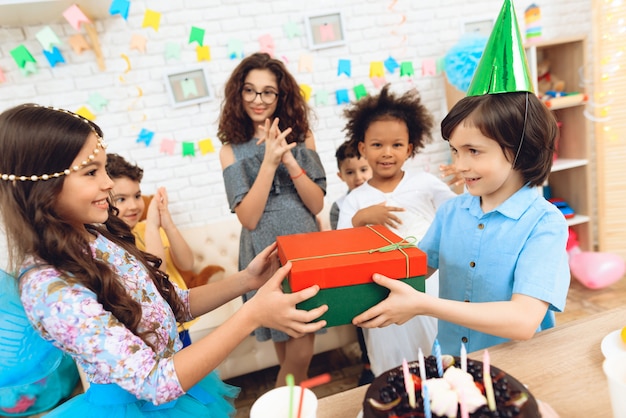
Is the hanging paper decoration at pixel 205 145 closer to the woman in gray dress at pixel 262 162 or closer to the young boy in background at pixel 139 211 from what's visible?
the young boy in background at pixel 139 211

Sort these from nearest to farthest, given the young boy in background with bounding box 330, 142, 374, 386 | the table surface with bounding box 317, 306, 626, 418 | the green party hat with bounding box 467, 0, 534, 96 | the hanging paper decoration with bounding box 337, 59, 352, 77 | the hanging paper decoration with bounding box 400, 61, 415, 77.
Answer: the table surface with bounding box 317, 306, 626, 418
the green party hat with bounding box 467, 0, 534, 96
the young boy in background with bounding box 330, 142, 374, 386
the hanging paper decoration with bounding box 337, 59, 352, 77
the hanging paper decoration with bounding box 400, 61, 415, 77

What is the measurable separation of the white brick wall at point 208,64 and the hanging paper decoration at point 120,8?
0.05 m

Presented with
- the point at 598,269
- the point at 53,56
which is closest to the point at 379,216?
the point at 598,269

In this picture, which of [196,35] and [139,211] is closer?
[139,211]

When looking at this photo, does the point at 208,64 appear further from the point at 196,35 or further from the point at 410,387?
the point at 410,387

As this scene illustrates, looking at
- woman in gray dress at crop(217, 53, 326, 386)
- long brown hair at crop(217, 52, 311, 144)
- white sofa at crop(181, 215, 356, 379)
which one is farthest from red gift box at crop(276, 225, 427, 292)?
white sofa at crop(181, 215, 356, 379)

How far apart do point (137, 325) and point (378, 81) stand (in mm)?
2713

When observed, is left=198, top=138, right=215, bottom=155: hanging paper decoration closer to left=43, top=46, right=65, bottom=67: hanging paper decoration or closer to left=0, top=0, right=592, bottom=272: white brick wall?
left=0, top=0, right=592, bottom=272: white brick wall

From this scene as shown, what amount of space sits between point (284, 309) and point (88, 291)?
15.8 inches

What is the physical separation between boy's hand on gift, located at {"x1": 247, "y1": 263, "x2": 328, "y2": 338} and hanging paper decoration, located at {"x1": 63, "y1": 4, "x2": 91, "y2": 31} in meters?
2.29

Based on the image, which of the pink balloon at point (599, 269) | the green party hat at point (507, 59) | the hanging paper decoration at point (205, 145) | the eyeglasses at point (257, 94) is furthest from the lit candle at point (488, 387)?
the pink balloon at point (599, 269)

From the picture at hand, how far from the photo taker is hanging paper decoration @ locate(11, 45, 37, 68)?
8.14 feet

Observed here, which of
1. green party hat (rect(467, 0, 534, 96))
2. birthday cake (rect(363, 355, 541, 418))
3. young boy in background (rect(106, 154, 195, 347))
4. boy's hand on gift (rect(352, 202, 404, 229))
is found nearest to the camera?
birthday cake (rect(363, 355, 541, 418))

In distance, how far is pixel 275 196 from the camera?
1.86 meters
